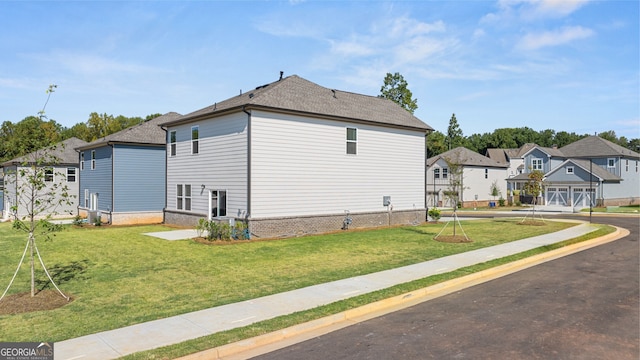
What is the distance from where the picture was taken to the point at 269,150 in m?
20.2

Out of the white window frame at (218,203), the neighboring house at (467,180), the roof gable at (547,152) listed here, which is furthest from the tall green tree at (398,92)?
the white window frame at (218,203)

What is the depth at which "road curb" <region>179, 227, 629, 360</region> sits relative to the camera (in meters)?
6.64

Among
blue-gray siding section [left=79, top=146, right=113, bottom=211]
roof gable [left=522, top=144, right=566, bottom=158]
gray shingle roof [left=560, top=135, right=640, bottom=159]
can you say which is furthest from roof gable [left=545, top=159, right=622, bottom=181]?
blue-gray siding section [left=79, top=146, right=113, bottom=211]

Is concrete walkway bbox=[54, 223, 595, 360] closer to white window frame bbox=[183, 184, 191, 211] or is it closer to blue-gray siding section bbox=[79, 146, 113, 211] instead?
white window frame bbox=[183, 184, 191, 211]

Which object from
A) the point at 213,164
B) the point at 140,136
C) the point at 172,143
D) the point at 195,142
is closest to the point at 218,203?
the point at 213,164

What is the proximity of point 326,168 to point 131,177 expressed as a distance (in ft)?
46.6

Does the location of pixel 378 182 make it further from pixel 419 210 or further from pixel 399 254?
pixel 399 254

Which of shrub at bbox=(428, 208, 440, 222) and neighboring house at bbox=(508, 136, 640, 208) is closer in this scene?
shrub at bbox=(428, 208, 440, 222)

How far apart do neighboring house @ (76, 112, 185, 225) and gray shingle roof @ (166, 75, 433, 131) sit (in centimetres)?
539

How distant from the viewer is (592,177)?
153ft

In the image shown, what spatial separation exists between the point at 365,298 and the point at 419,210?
63.4 feet

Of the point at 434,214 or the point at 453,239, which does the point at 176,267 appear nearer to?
the point at 453,239

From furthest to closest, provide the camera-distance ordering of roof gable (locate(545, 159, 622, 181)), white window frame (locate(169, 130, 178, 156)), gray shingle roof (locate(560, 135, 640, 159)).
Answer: gray shingle roof (locate(560, 135, 640, 159))
roof gable (locate(545, 159, 622, 181))
white window frame (locate(169, 130, 178, 156))

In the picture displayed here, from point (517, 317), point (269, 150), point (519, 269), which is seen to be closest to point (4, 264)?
point (269, 150)
